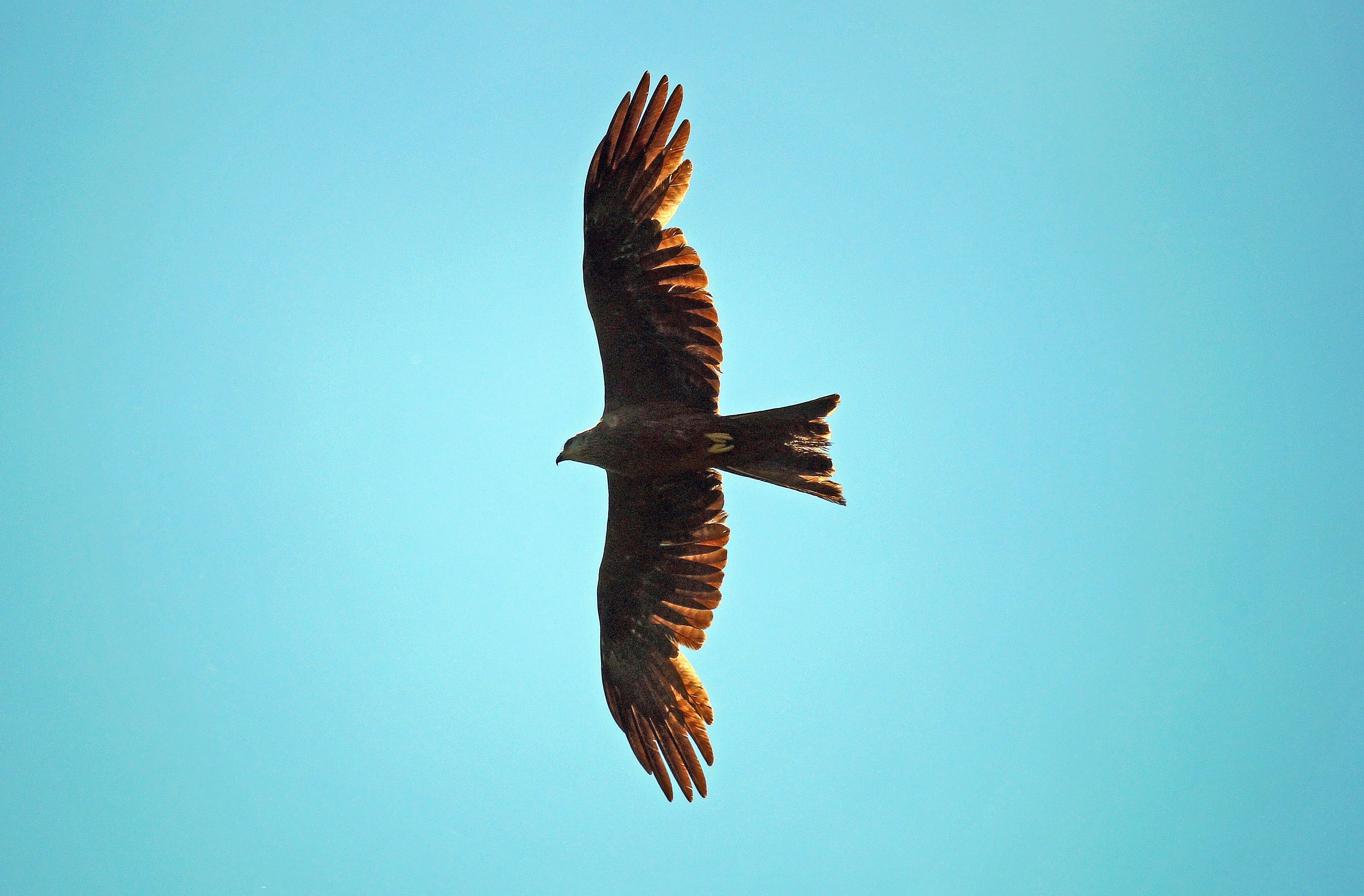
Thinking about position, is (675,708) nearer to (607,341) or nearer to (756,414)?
(756,414)

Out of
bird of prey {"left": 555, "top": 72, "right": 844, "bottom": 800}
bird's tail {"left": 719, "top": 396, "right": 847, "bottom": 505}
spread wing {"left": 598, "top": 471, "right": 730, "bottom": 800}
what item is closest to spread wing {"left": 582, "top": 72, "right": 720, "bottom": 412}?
bird of prey {"left": 555, "top": 72, "right": 844, "bottom": 800}

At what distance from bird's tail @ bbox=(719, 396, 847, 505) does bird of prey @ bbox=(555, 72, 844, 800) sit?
1cm

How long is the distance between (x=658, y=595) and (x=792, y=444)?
2062 mm

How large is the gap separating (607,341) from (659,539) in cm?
184

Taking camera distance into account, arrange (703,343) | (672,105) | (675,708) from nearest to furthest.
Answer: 1. (672,105)
2. (703,343)
3. (675,708)

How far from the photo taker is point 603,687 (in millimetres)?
7918

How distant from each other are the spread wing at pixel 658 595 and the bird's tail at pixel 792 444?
84 centimetres

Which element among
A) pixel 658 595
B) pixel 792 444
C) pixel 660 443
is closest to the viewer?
pixel 792 444

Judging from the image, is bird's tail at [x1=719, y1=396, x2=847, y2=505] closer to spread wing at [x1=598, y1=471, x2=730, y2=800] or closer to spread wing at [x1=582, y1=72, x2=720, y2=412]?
spread wing at [x1=582, y1=72, x2=720, y2=412]

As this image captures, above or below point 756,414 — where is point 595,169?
above

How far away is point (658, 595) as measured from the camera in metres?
7.92

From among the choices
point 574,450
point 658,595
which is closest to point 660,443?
point 574,450

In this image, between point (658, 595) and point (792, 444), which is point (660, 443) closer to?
point (792, 444)

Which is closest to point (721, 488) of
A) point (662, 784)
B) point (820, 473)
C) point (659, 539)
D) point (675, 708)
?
point (659, 539)
